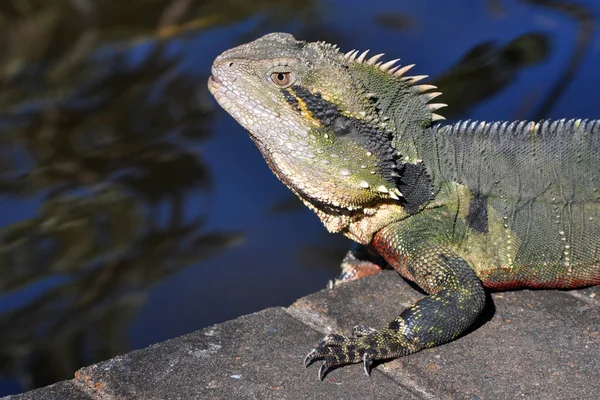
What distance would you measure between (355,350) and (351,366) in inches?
3.2

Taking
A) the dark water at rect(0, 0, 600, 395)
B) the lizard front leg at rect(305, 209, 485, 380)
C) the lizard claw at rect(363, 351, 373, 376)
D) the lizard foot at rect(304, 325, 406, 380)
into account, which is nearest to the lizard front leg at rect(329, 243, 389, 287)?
the lizard front leg at rect(305, 209, 485, 380)

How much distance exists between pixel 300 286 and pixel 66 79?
14.7ft

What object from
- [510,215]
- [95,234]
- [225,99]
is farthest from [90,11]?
[510,215]

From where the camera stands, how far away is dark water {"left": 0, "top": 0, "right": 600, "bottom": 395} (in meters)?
7.54

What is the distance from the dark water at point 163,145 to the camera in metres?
7.54

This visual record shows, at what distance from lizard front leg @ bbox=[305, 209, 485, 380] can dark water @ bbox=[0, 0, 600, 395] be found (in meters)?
2.92

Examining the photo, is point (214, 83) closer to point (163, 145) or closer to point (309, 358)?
point (309, 358)

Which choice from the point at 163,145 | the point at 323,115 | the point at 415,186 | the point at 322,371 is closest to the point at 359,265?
the point at 415,186

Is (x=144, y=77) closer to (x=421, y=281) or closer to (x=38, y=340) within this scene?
(x=38, y=340)

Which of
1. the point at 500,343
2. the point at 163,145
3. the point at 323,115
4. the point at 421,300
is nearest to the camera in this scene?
the point at 500,343

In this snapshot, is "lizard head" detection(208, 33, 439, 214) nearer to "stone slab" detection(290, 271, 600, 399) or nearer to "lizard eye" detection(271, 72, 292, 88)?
"lizard eye" detection(271, 72, 292, 88)

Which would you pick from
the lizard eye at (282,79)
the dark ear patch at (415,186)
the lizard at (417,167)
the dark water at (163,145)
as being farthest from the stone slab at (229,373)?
the dark water at (163,145)

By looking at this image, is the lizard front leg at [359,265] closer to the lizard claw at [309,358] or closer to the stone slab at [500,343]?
the stone slab at [500,343]

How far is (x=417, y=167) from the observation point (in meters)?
4.72
